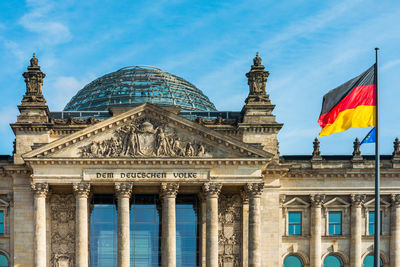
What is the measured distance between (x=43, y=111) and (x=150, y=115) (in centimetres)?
1027

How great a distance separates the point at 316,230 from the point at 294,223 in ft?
6.91

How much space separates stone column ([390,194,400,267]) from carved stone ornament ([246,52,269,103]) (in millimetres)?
15430

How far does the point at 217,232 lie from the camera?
56.4m

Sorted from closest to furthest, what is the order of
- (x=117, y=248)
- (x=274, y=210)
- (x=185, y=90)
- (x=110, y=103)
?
(x=117, y=248) → (x=274, y=210) → (x=110, y=103) → (x=185, y=90)

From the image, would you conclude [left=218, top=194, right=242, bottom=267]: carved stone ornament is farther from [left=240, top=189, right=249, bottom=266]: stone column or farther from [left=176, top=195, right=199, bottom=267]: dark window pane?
[left=176, top=195, right=199, bottom=267]: dark window pane

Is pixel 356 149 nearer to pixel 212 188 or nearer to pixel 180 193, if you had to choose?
pixel 212 188

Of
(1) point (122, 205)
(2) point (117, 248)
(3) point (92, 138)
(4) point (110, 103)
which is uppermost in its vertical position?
(4) point (110, 103)

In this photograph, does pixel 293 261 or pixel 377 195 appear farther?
pixel 293 261

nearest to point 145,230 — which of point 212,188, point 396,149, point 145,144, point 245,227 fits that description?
point 212,188

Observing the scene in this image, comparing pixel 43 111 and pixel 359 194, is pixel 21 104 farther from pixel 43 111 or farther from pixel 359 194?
pixel 359 194

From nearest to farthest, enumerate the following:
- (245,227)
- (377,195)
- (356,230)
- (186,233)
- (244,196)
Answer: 1. (377,195)
2. (244,196)
3. (245,227)
4. (186,233)
5. (356,230)

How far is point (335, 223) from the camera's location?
62.4m

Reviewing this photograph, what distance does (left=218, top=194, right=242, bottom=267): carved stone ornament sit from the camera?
193ft

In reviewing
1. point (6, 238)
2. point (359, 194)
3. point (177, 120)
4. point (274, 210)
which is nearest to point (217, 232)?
point (274, 210)
